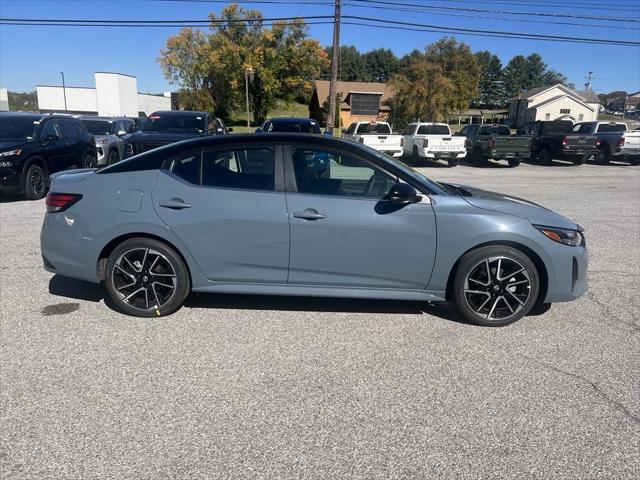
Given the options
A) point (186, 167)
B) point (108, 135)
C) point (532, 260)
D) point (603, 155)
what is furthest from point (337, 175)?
point (603, 155)

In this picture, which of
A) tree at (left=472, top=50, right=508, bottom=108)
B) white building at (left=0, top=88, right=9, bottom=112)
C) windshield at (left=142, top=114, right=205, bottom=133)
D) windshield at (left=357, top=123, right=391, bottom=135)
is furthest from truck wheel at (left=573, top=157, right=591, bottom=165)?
tree at (left=472, top=50, right=508, bottom=108)

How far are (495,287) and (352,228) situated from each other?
134cm

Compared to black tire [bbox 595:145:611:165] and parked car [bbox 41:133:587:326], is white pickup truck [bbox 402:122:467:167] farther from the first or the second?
parked car [bbox 41:133:587:326]

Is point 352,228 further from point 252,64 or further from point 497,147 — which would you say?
point 252,64

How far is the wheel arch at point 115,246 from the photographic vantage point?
419cm

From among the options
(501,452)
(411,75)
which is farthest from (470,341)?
(411,75)

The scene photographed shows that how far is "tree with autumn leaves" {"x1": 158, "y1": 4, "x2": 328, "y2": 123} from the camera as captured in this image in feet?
180

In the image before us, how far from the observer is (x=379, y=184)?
414 cm

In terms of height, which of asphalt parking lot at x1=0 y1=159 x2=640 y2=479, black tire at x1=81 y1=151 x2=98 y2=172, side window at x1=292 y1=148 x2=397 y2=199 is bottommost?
asphalt parking lot at x1=0 y1=159 x2=640 y2=479

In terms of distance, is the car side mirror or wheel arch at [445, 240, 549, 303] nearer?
the car side mirror

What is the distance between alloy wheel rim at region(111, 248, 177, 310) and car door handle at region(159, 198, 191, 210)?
1.34 feet

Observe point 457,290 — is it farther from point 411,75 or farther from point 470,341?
point 411,75

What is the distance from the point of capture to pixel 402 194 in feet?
12.8

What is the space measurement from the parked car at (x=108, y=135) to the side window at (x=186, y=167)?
10696mm
